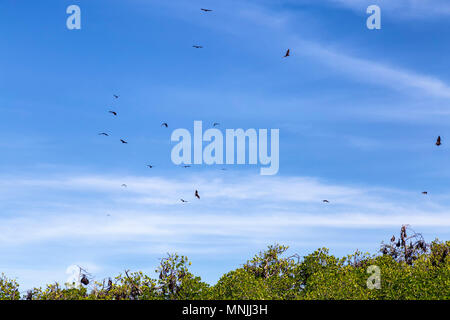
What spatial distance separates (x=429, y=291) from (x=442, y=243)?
59.3 feet

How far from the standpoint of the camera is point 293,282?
53.7 metres

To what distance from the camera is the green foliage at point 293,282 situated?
1718 inches

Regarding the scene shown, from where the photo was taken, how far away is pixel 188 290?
45.0 metres

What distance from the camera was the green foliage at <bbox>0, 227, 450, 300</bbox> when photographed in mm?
43625

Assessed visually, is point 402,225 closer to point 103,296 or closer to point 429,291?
point 429,291

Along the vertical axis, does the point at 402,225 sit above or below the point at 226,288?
above
